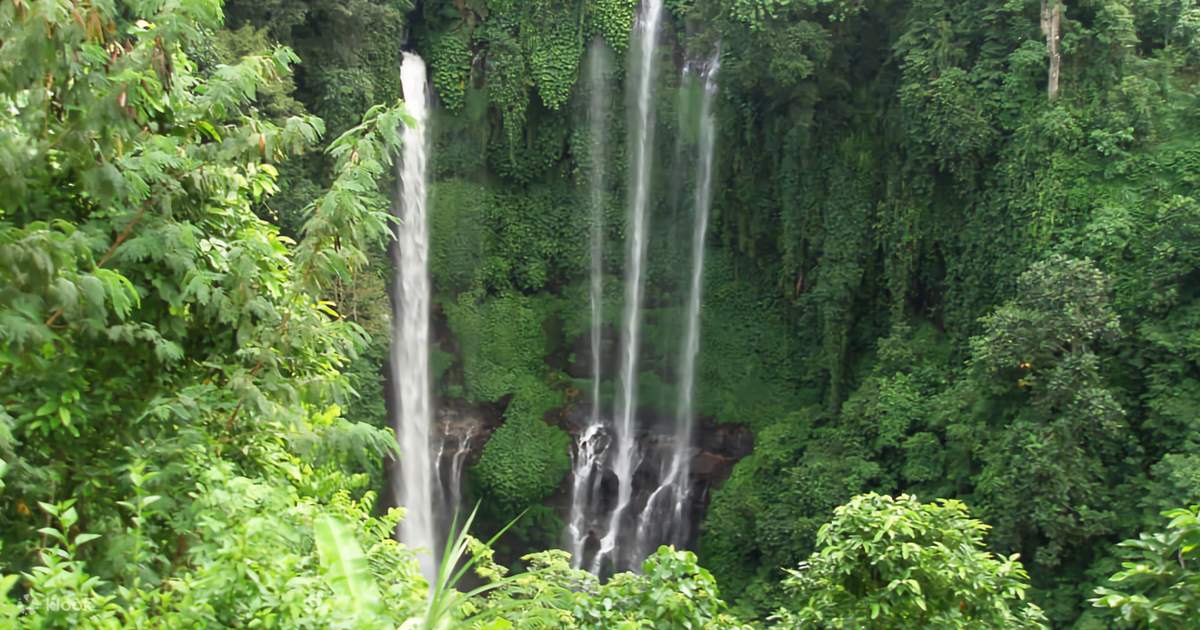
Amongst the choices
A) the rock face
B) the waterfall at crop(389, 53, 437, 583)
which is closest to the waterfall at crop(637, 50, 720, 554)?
the rock face

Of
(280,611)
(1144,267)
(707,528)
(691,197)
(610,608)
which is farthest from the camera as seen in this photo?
(691,197)

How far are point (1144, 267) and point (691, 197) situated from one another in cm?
892

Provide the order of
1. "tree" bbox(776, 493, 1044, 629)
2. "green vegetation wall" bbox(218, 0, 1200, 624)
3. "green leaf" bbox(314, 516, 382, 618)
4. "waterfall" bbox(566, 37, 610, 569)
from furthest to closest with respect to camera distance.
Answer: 1. "waterfall" bbox(566, 37, 610, 569)
2. "green vegetation wall" bbox(218, 0, 1200, 624)
3. "tree" bbox(776, 493, 1044, 629)
4. "green leaf" bbox(314, 516, 382, 618)

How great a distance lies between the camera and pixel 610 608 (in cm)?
523

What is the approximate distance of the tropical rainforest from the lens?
4.21 m

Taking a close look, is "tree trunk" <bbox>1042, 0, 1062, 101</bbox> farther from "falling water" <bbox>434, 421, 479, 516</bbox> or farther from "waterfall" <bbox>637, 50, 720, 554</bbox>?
"falling water" <bbox>434, 421, 479, 516</bbox>

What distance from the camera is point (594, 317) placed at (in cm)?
2081

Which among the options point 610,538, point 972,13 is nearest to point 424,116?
point 610,538

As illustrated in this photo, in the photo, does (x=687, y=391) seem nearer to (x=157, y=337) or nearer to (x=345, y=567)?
(x=157, y=337)

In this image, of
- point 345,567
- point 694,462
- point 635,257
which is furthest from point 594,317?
point 345,567

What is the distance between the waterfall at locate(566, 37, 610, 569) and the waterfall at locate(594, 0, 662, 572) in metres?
0.41

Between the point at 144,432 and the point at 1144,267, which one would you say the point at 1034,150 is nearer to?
the point at 1144,267

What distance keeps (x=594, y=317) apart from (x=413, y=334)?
11.9 ft

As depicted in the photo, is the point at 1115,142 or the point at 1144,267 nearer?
the point at 1144,267
